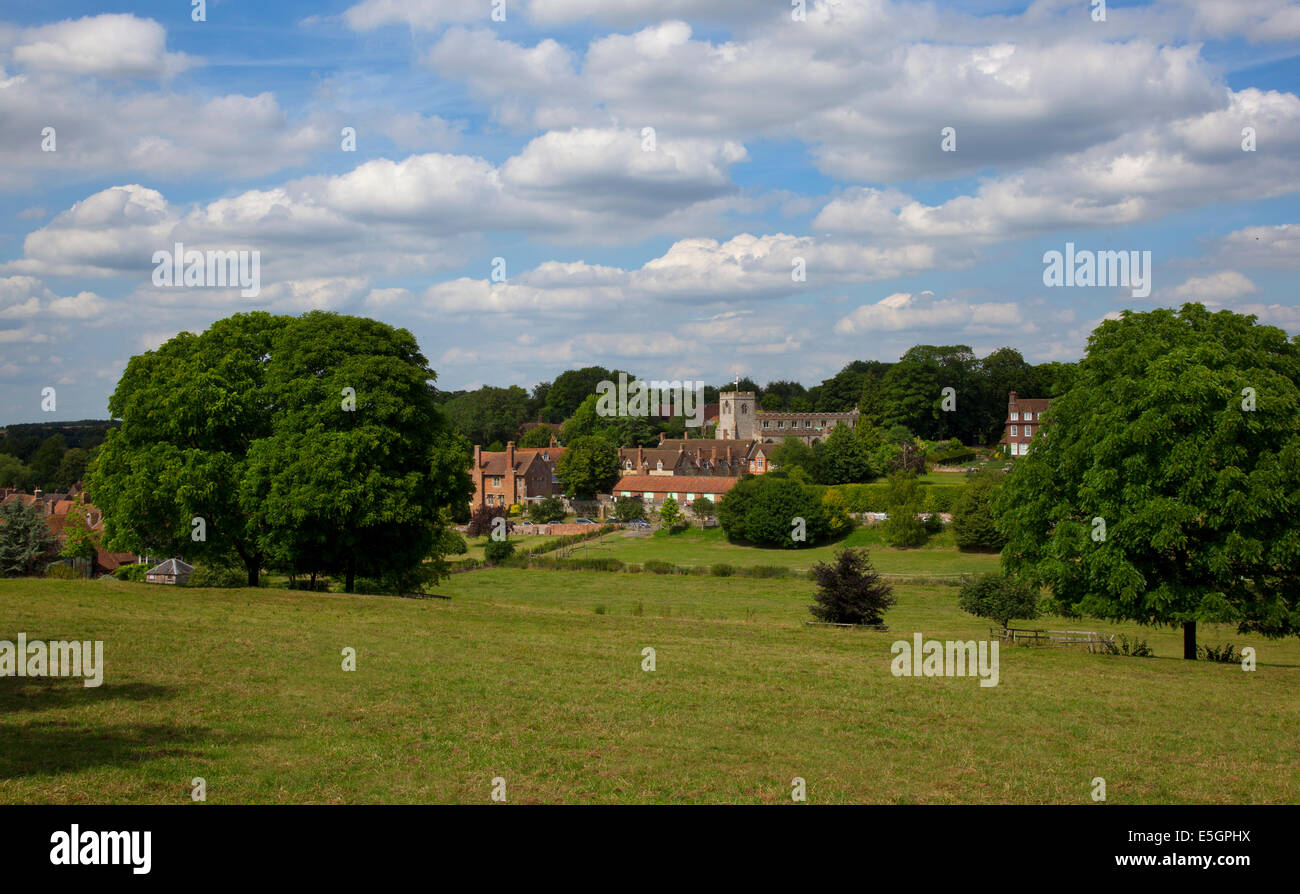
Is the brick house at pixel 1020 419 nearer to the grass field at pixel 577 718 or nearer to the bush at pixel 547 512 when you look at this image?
the bush at pixel 547 512

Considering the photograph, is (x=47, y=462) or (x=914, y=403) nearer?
(x=914, y=403)

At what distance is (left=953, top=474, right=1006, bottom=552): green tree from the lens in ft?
241

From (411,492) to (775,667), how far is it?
17.7 m

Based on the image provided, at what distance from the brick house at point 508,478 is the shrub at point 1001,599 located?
3195 inches

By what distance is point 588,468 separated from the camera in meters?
110

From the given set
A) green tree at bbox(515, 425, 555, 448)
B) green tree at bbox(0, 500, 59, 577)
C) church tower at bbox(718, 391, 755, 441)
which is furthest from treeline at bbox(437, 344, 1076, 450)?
green tree at bbox(0, 500, 59, 577)

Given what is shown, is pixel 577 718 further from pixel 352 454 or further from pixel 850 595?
pixel 352 454

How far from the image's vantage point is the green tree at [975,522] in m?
73.6

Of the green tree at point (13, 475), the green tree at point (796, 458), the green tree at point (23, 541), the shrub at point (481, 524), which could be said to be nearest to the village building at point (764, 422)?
the green tree at point (796, 458)

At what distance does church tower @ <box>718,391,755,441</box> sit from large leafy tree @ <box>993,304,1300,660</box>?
369ft

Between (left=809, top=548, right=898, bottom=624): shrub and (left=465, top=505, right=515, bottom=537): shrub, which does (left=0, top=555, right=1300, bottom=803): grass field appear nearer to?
(left=809, top=548, right=898, bottom=624): shrub

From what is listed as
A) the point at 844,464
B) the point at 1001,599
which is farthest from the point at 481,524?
the point at 1001,599

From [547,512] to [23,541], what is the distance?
54.1 metres
